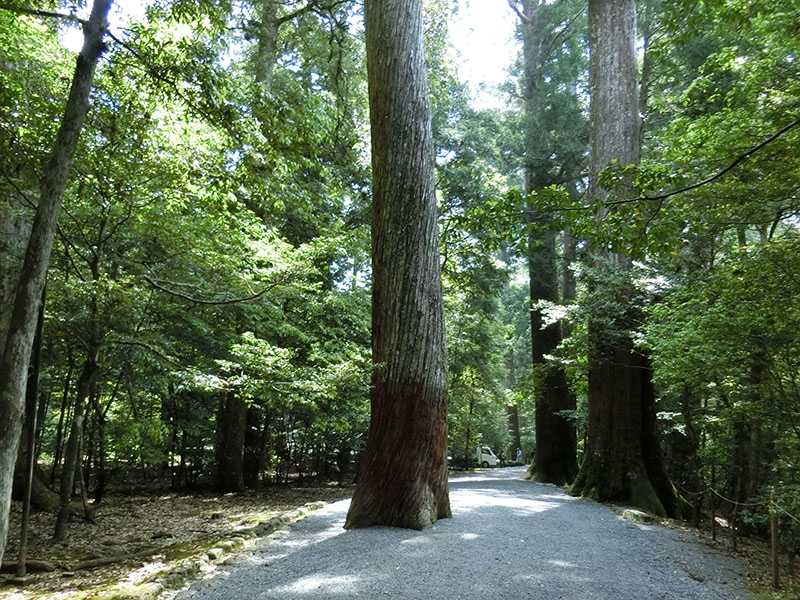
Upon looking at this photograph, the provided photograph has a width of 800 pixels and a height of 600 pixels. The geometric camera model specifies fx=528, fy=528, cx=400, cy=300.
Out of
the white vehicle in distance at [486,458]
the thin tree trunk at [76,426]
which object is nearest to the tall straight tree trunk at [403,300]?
the thin tree trunk at [76,426]

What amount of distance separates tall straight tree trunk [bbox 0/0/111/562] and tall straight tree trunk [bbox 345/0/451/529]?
288 cm

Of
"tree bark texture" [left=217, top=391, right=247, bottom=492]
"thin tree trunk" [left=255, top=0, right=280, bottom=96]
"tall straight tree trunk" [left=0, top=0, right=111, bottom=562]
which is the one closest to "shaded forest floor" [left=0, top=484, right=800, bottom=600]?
"tree bark texture" [left=217, top=391, right=247, bottom=492]

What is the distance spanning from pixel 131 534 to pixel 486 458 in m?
22.6

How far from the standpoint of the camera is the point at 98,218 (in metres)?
6.23

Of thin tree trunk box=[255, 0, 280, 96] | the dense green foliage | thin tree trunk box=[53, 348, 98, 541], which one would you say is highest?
thin tree trunk box=[255, 0, 280, 96]

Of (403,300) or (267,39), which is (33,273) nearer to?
(403,300)

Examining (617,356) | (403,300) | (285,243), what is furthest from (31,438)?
(617,356)

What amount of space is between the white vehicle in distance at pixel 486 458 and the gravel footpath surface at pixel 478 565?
2134cm

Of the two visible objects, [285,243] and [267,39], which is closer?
[285,243]

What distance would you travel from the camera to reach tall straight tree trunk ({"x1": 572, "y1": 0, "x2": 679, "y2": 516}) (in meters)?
7.93

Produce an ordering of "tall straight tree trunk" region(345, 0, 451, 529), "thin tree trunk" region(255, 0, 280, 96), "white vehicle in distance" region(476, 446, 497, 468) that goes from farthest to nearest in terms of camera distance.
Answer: "white vehicle in distance" region(476, 446, 497, 468) < "thin tree trunk" region(255, 0, 280, 96) < "tall straight tree trunk" region(345, 0, 451, 529)

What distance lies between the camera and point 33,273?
355 cm

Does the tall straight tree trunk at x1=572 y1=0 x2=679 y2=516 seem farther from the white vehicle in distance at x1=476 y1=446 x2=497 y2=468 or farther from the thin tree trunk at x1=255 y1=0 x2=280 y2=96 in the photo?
the white vehicle in distance at x1=476 y1=446 x2=497 y2=468

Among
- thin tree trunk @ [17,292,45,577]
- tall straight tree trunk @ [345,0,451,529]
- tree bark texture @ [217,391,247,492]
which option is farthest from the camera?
tree bark texture @ [217,391,247,492]
